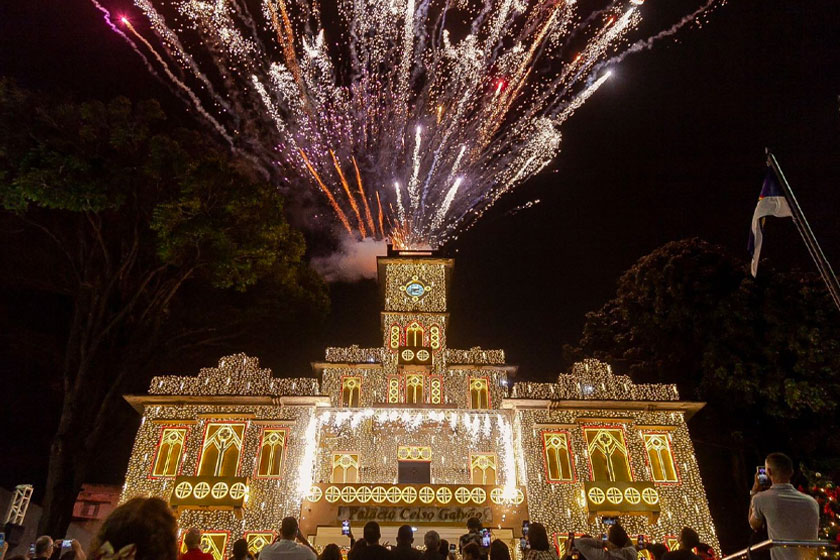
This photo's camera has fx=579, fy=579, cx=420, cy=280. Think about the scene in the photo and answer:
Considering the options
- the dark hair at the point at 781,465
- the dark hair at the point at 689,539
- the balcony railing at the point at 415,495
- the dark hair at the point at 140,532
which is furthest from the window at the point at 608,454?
the dark hair at the point at 140,532

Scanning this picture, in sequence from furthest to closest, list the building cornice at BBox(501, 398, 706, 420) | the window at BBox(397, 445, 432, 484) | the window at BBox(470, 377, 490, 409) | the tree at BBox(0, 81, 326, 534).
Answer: the window at BBox(470, 377, 490, 409), the window at BBox(397, 445, 432, 484), the building cornice at BBox(501, 398, 706, 420), the tree at BBox(0, 81, 326, 534)

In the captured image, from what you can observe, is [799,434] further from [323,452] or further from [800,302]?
[323,452]

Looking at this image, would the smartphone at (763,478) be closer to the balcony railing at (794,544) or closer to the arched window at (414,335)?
the balcony railing at (794,544)

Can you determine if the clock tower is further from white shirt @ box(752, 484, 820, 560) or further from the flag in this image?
white shirt @ box(752, 484, 820, 560)

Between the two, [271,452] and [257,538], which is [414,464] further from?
[257,538]

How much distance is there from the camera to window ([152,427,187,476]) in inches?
707

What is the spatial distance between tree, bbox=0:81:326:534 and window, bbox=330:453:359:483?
6.96 metres

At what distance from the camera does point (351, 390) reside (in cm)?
2142

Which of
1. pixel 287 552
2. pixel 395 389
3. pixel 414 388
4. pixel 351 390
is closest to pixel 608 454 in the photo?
pixel 414 388

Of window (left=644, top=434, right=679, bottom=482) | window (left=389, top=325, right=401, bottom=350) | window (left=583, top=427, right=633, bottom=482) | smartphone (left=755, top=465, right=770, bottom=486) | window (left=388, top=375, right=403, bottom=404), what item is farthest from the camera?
window (left=389, top=325, right=401, bottom=350)

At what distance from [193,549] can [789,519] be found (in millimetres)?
6114

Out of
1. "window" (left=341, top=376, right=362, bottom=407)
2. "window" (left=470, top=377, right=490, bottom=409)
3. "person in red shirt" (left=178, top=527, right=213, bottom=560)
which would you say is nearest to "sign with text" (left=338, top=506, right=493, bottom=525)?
"window" (left=341, top=376, right=362, bottom=407)

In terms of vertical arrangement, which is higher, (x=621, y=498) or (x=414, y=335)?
(x=414, y=335)

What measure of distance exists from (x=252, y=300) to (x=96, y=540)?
20.9m
